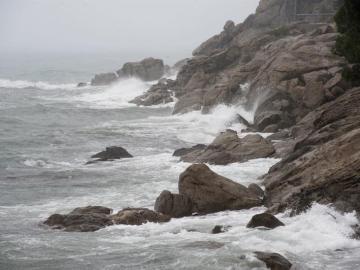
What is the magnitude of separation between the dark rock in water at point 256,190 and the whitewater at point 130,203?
5.42ft

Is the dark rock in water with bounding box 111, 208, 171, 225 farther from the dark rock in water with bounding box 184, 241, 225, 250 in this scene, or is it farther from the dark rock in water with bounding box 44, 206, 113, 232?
the dark rock in water with bounding box 184, 241, 225, 250

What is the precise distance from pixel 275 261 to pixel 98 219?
8.73 metres

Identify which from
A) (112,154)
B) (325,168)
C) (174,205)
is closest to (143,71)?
(112,154)

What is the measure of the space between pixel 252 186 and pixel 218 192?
6.53 ft

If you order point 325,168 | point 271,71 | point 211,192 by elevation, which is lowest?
point 211,192

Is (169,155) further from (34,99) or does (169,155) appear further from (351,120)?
(34,99)

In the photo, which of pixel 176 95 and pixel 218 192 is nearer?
pixel 218 192

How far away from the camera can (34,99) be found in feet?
268

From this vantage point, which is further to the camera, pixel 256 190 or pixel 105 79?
pixel 105 79

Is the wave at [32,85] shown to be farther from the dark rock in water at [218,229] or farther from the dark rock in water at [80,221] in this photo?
the dark rock in water at [218,229]

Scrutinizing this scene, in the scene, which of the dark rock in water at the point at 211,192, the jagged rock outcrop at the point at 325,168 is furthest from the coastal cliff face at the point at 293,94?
the dark rock in water at the point at 211,192

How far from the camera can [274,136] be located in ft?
123

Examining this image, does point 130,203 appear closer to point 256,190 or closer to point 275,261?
point 256,190

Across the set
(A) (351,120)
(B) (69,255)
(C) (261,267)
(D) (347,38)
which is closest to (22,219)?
(B) (69,255)
